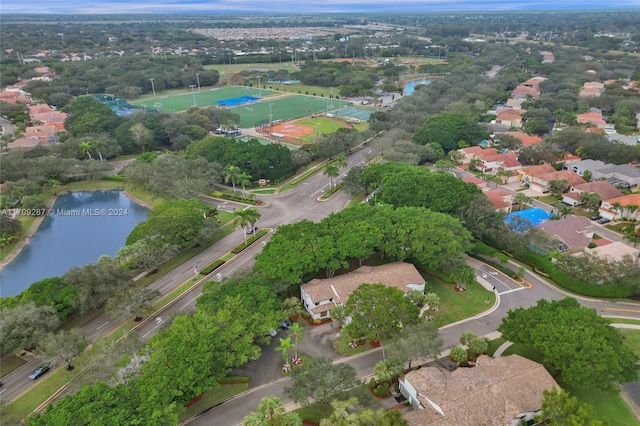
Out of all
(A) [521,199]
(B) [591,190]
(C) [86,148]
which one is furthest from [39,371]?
(B) [591,190]

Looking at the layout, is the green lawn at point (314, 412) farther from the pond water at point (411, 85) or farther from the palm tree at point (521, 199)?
the pond water at point (411, 85)

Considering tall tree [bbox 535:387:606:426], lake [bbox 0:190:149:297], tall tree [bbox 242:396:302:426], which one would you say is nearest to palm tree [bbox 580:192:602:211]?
tall tree [bbox 535:387:606:426]

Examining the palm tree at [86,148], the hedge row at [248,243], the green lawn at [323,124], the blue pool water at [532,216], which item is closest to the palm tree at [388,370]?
the hedge row at [248,243]

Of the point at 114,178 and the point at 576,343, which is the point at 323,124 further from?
the point at 576,343

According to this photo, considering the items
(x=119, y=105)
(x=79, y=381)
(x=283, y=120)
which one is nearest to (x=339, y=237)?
(x=79, y=381)

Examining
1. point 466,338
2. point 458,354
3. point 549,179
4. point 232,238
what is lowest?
point 232,238

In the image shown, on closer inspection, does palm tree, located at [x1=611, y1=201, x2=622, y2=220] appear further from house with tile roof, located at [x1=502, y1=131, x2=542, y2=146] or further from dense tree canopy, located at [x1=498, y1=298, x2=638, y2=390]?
dense tree canopy, located at [x1=498, y1=298, x2=638, y2=390]
